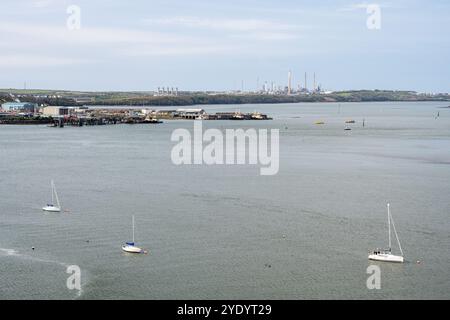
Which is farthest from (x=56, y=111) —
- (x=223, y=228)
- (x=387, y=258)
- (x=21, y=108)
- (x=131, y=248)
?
(x=387, y=258)

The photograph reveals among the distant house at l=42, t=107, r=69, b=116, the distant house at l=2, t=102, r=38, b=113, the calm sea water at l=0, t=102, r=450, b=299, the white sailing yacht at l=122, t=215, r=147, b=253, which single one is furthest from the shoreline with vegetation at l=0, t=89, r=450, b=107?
the white sailing yacht at l=122, t=215, r=147, b=253

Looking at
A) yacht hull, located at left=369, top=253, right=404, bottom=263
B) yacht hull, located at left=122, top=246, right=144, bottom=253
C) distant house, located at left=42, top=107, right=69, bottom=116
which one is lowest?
yacht hull, located at left=369, top=253, right=404, bottom=263

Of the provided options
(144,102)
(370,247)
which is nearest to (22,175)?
(370,247)

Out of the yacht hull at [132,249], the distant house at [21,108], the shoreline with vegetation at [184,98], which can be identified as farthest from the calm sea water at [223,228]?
the shoreline with vegetation at [184,98]

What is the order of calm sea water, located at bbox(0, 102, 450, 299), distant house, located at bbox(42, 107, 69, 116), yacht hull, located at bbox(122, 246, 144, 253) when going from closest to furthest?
1. calm sea water, located at bbox(0, 102, 450, 299)
2. yacht hull, located at bbox(122, 246, 144, 253)
3. distant house, located at bbox(42, 107, 69, 116)

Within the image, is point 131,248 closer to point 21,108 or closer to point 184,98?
point 21,108

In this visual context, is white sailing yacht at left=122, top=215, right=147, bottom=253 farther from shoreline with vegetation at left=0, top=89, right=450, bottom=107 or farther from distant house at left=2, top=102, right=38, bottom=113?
shoreline with vegetation at left=0, top=89, right=450, bottom=107
